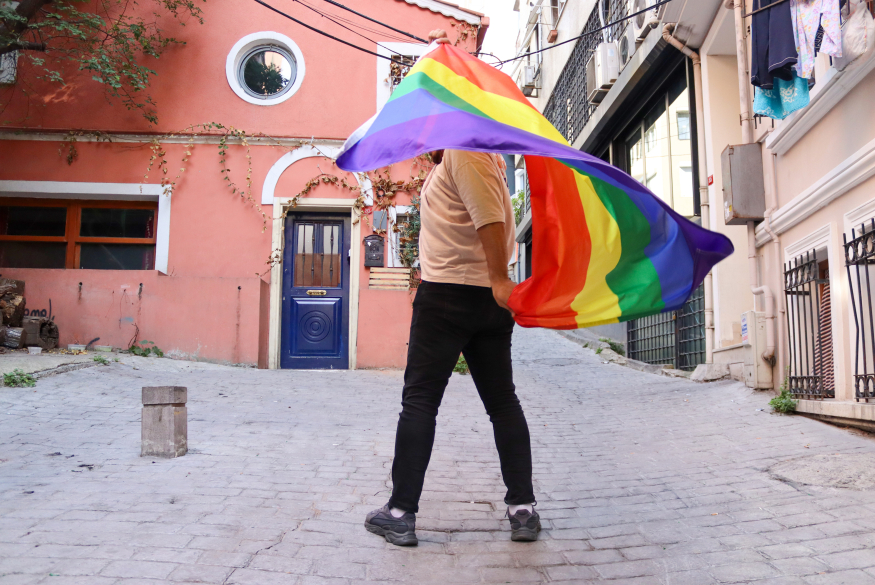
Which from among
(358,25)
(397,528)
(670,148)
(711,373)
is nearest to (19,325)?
(358,25)

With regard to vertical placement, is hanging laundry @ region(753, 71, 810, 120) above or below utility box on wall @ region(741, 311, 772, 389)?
above

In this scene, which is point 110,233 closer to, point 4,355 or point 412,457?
point 4,355

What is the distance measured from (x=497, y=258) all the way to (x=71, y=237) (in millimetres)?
10205

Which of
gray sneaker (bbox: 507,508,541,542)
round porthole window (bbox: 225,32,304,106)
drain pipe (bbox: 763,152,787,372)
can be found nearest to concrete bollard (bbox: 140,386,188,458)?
gray sneaker (bbox: 507,508,541,542)

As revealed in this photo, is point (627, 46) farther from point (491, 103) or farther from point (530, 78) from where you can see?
point (530, 78)

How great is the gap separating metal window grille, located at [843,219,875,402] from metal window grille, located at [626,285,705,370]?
3.69 metres

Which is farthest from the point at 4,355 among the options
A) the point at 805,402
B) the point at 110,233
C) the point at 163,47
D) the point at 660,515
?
the point at 805,402

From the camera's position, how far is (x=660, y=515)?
136 inches

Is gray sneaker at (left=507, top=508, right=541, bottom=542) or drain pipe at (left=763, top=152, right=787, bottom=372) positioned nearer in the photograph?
gray sneaker at (left=507, top=508, right=541, bottom=542)

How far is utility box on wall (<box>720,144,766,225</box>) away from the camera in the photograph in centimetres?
720

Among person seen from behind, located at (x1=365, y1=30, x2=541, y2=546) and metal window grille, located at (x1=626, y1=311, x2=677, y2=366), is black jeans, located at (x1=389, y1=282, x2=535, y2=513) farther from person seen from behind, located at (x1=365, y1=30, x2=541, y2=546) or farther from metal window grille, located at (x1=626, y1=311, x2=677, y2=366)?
metal window grille, located at (x1=626, y1=311, x2=677, y2=366)

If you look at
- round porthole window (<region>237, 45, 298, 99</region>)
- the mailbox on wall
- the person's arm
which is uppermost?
round porthole window (<region>237, 45, 298, 99</region>)

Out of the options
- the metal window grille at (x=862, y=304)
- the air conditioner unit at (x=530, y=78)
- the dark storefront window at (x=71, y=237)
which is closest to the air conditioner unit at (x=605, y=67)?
the metal window grille at (x=862, y=304)

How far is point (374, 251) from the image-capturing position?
10.6m
